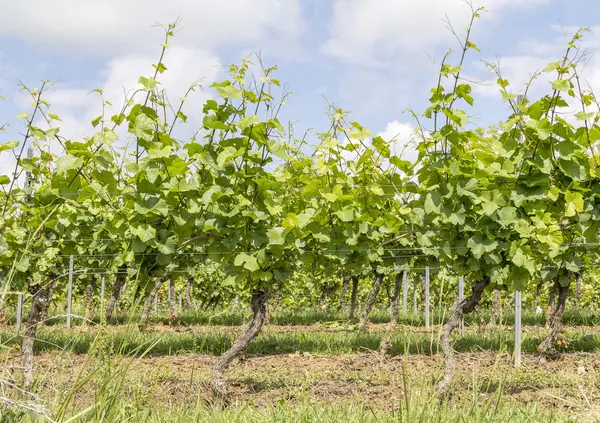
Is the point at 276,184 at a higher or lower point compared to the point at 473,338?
higher

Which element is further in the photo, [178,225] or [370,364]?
[370,364]

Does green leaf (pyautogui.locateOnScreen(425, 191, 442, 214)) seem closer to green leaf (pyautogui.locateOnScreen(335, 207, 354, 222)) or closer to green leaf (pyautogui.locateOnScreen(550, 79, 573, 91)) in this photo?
green leaf (pyautogui.locateOnScreen(335, 207, 354, 222))

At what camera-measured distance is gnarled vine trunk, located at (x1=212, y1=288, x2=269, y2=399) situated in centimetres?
532

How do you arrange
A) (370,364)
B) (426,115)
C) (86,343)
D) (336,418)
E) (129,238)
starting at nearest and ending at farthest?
1. (336,418)
2. (426,115)
3. (129,238)
4. (370,364)
5. (86,343)

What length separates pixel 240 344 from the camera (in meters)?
5.46

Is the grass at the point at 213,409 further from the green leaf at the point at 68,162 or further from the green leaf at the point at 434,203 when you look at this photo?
the green leaf at the point at 68,162

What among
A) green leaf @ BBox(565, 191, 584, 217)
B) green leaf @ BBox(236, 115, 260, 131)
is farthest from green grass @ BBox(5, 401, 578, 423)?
green leaf @ BBox(236, 115, 260, 131)

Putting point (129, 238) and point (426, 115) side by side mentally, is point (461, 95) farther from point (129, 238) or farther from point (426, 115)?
point (129, 238)

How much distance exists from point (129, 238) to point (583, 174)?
379cm

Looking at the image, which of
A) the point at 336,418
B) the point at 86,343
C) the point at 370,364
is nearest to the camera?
the point at 336,418

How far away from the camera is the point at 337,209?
5.61 m

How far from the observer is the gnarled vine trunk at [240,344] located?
5324 millimetres

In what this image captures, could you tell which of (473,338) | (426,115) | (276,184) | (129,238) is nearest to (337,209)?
(276,184)

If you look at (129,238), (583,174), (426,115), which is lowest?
(129,238)
